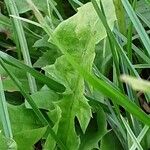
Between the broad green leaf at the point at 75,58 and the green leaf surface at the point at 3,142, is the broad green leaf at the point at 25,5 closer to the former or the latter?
the broad green leaf at the point at 75,58

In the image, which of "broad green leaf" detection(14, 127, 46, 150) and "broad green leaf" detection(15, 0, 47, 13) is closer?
"broad green leaf" detection(14, 127, 46, 150)

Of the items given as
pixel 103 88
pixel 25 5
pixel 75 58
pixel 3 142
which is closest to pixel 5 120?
pixel 3 142

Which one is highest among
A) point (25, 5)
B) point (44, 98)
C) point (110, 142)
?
point (25, 5)

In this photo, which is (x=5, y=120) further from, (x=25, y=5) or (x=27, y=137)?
(x=25, y=5)

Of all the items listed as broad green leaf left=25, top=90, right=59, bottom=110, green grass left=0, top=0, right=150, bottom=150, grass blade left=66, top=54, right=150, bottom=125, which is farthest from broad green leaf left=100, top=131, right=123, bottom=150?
grass blade left=66, top=54, right=150, bottom=125

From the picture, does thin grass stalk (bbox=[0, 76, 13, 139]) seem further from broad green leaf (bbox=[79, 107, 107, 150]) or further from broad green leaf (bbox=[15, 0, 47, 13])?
broad green leaf (bbox=[15, 0, 47, 13])

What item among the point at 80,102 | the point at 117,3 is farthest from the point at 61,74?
the point at 117,3
